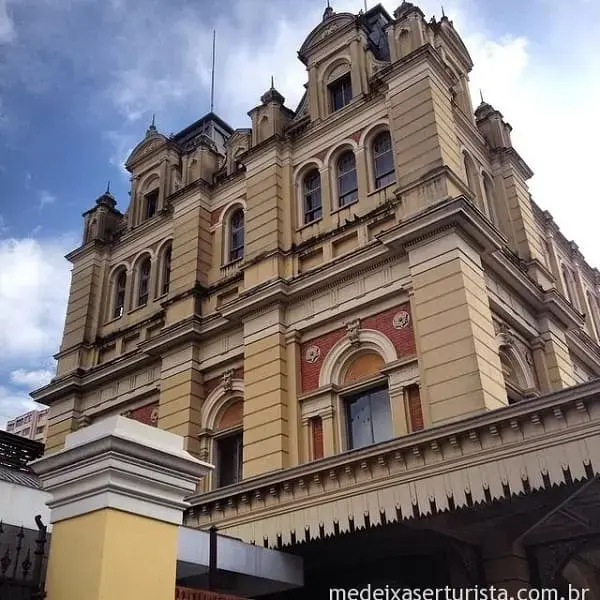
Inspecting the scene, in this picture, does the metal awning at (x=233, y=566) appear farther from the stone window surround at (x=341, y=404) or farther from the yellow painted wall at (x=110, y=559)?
the stone window surround at (x=341, y=404)

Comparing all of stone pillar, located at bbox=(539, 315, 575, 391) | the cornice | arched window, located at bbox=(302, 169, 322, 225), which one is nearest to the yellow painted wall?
the cornice

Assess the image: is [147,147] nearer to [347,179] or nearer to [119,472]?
[347,179]

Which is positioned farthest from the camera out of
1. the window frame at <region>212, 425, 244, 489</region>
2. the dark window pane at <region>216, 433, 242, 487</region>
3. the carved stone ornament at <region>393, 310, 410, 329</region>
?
the dark window pane at <region>216, 433, 242, 487</region>

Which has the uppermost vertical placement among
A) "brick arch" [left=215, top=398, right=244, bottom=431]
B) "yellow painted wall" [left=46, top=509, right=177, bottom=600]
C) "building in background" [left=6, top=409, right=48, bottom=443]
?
"building in background" [left=6, top=409, right=48, bottom=443]

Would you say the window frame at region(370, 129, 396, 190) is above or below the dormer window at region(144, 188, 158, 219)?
below

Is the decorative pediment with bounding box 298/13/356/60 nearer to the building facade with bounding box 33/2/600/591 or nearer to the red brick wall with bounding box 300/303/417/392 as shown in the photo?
the building facade with bounding box 33/2/600/591

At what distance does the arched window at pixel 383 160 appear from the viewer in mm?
17766

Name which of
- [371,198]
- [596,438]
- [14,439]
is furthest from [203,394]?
[596,438]

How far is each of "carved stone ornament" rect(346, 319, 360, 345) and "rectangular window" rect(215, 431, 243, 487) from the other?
363 cm

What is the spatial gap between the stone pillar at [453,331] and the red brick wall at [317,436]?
2664mm

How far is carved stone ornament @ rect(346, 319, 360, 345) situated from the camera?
1616 centimetres

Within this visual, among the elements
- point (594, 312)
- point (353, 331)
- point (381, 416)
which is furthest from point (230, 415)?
point (594, 312)

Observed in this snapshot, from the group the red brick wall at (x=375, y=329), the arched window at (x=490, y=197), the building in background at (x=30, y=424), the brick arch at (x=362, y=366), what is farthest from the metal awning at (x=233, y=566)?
the building in background at (x=30, y=424)

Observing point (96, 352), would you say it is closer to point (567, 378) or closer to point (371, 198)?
point (371, 198)
